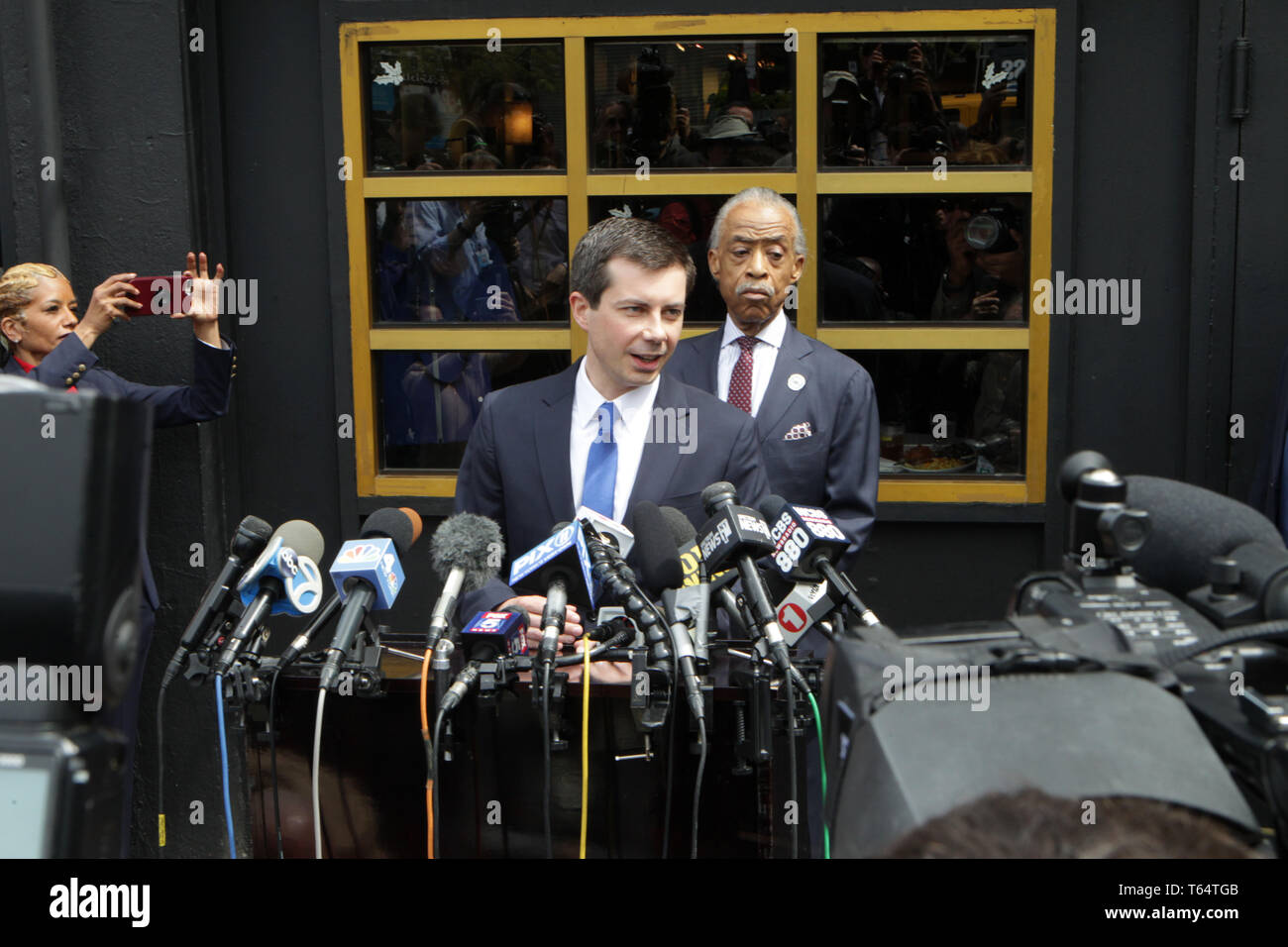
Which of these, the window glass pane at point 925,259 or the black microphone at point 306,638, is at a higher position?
the window glass pane at point 925,259

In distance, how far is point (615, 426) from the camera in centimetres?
349

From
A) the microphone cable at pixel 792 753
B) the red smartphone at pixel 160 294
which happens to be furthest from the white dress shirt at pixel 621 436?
the red smartphone at pixel 160 294

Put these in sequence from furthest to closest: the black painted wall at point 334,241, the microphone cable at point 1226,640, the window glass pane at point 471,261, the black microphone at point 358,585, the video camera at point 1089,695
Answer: the window glass pane at point 471,261, the black painted wall at point 334,241, the black microphone at point 358,585, the microphone cable at point 1226,640, the video camera at point 1089,695

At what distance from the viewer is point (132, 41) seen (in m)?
4.66

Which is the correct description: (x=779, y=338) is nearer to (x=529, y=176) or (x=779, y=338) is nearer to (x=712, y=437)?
(x=712, y=437)

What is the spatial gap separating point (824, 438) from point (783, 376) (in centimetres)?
25

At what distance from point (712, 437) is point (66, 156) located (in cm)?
282

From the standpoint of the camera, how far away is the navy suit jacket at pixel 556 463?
3.42 metres
